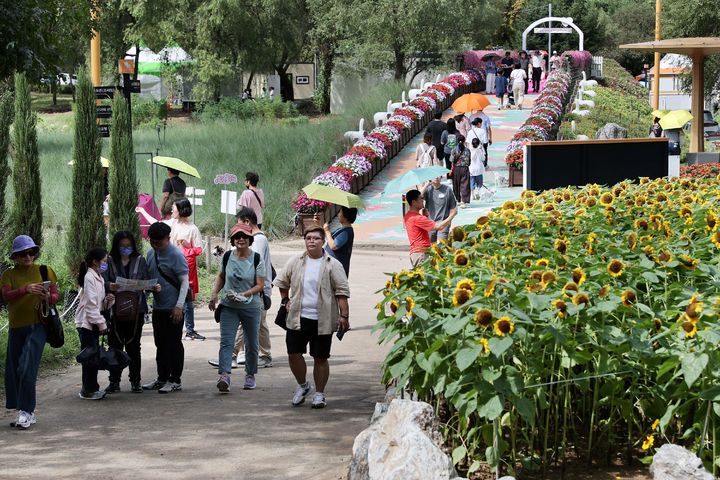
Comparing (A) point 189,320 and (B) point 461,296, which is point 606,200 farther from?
(A) point 189,320

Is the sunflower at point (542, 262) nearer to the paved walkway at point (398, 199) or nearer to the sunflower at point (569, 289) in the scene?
the sunflower at point (569, 289)

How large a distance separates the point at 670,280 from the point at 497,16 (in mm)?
44778

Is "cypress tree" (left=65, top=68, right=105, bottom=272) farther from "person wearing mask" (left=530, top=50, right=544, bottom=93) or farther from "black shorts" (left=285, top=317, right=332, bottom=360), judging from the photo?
"person wearing mask" (left=530, top=50, right=544, bottom=93)

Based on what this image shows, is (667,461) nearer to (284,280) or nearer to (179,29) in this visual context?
(284,280)

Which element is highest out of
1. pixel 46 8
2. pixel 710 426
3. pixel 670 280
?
pixel 46 8

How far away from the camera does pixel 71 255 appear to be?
16.4 metres

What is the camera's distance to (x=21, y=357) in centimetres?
966

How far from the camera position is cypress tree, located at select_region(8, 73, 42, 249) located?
15.7 m

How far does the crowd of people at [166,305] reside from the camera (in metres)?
9.72

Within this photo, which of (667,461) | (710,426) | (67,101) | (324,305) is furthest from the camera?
(67,101)

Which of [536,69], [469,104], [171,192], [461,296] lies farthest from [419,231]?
[536,69]

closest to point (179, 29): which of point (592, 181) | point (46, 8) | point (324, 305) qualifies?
point (592, 181)

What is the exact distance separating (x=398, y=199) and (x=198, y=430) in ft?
58.6

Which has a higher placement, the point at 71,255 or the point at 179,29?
the point at 179,29
